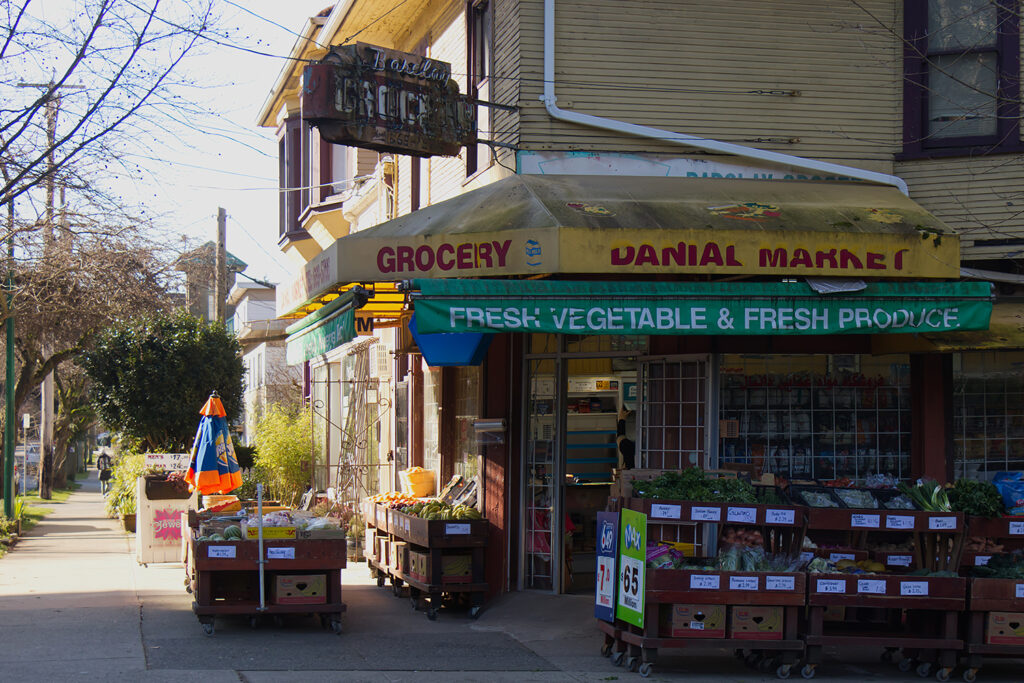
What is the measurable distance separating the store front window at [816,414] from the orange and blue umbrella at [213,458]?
Answer: 6.53m

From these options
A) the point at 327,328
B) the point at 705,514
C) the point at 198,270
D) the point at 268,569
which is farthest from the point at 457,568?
the point at 198,270

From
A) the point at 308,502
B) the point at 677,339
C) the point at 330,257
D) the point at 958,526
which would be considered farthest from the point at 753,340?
the point at 308,502

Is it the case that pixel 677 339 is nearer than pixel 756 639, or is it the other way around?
pixel 756 639

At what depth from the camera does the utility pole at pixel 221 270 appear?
2611 cm

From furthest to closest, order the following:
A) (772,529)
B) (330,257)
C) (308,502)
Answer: (308,502) < (330,257) < (772,529)

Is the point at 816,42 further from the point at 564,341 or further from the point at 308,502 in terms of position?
the point at 308,502

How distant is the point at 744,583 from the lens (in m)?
8.40

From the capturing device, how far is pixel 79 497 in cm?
3641

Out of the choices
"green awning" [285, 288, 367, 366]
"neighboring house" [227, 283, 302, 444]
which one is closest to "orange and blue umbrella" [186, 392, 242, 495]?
"green awning" [285, 288, 367, 366]

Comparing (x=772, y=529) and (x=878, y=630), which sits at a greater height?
(x=772, y=529)

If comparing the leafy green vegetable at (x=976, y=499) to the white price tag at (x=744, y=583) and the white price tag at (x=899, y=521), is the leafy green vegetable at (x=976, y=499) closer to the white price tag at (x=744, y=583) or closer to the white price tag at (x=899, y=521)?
the white price tag at (x=899, y=521)

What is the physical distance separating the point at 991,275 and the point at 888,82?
7.52 feet

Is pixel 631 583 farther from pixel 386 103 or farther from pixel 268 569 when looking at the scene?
pixel 386 103

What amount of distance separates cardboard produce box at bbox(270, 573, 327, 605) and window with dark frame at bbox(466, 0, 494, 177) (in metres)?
4.83
